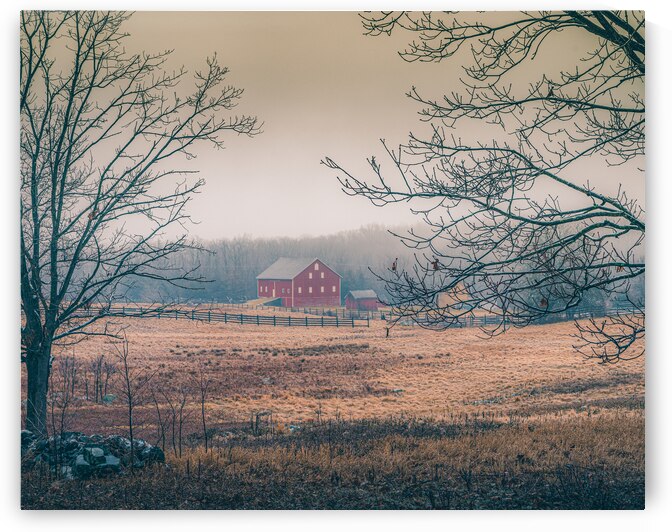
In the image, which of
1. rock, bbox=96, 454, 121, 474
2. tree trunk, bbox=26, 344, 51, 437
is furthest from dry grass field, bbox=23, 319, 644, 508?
tree trunk, bbox=26, 344, 51, 437

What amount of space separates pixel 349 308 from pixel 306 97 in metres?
2.30

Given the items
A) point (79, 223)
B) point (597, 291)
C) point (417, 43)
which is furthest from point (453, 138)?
point (79, 223)

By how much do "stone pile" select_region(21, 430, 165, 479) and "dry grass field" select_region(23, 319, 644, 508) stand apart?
0.12m

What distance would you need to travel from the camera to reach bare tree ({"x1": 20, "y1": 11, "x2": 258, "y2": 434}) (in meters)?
5.99

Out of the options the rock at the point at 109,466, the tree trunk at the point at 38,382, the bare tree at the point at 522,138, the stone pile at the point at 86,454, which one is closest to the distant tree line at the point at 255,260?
the bare tree at the point at 522,138

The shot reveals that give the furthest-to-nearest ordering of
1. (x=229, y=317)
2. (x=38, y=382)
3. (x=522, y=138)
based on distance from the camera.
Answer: (x=229, y=317) < (x=38, y=382) < (x=522, y=138)

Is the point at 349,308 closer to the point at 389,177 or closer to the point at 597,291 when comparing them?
the point at 389,177

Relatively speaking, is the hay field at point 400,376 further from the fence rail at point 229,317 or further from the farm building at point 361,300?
the farm building at point 361,300

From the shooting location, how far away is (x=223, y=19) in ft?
19.7

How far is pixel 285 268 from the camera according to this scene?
6383 millimetres

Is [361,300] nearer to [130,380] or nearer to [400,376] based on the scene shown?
[400,376]

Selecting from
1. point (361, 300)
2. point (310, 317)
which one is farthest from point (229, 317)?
point (361, 300)

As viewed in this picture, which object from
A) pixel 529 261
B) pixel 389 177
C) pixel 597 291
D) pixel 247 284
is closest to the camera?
pixel 529 261

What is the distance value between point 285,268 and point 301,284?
309mm
